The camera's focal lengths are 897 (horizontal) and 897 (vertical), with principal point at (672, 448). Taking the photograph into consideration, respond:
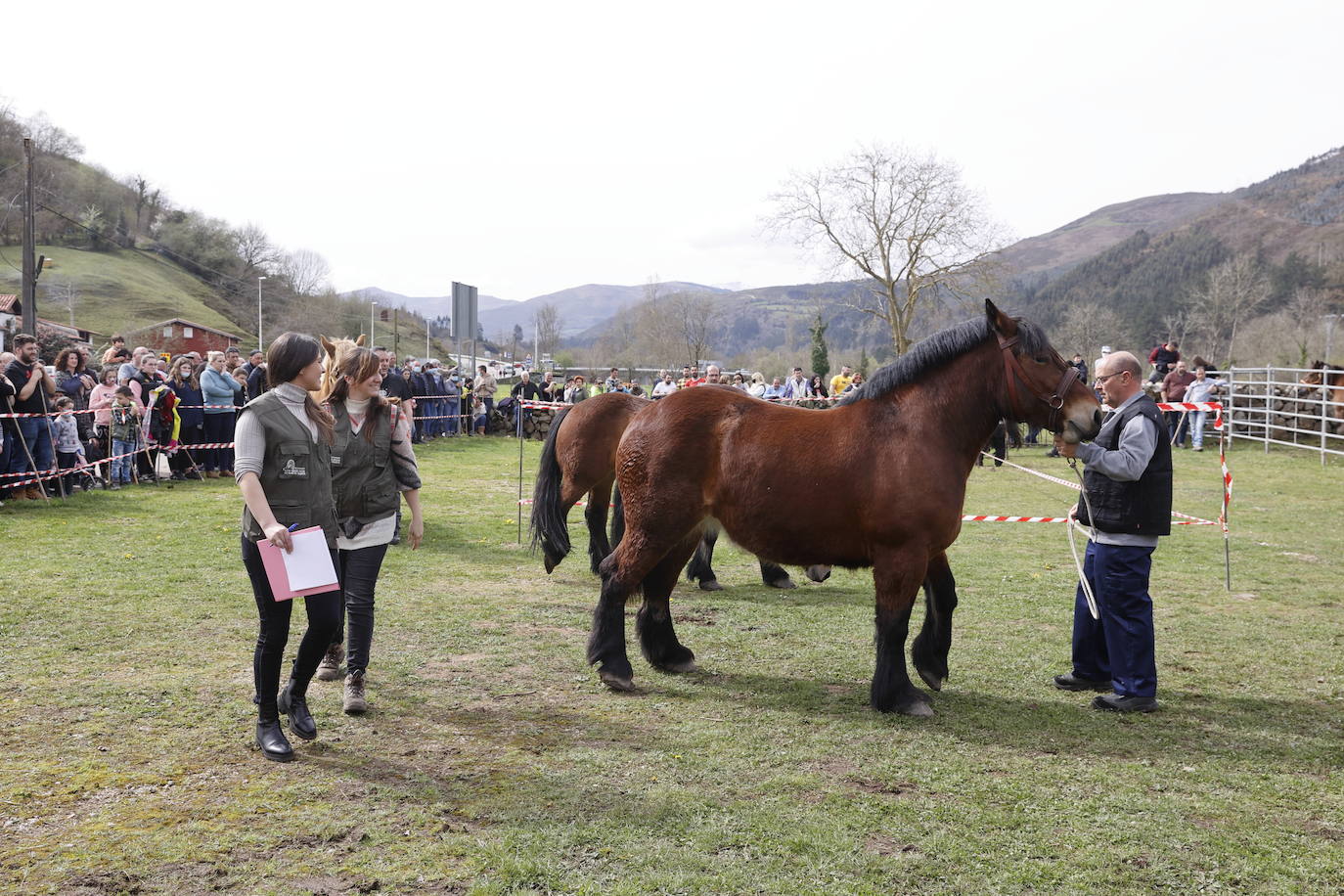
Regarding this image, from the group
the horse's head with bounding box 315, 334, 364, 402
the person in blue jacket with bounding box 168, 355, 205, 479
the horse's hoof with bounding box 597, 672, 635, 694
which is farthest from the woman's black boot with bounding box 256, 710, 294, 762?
the person in blue jacket with bounding box 168, 355, 205, 479

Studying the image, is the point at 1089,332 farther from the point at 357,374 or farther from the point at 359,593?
the point at 359,593

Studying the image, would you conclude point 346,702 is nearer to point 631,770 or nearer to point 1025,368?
point 631,770

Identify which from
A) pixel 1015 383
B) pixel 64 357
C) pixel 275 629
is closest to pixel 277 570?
pixel 275 629

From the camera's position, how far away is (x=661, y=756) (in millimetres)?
4262

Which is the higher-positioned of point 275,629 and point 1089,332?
point 1089,332

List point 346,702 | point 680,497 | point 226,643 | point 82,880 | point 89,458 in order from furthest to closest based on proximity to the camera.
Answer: point 89,458, point 226,643, point 680,497, point 346,702, point 82,880

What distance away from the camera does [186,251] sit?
3292 inches

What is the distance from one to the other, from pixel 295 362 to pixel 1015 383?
3.75 m

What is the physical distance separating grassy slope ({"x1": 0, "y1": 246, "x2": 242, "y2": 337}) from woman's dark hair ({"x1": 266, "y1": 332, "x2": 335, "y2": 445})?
2662 inches

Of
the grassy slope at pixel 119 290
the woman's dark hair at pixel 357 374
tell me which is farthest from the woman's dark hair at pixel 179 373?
the grassy slope at pixel 119 290

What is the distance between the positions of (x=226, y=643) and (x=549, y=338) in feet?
327

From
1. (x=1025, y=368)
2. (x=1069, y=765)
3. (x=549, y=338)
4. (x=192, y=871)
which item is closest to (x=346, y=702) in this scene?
(x=192, y=871)

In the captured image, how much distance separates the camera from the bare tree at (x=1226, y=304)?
70.1 m

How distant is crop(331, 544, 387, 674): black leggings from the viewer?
15.8ft
